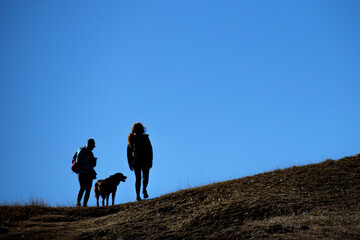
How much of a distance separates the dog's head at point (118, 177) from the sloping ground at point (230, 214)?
322 cm

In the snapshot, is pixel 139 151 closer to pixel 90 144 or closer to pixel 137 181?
pixel 137 181

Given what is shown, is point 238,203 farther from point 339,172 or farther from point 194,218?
point 339,172

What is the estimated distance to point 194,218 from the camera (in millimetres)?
10695

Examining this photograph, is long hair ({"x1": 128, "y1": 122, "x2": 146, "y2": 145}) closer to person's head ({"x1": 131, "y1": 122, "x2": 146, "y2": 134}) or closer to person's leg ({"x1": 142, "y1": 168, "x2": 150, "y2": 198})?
person's head ({"x1": 131, "y1": 122, "x2": 146, "y2": 134})

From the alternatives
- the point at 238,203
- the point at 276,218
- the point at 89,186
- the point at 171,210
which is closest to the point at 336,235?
the point at 276,218

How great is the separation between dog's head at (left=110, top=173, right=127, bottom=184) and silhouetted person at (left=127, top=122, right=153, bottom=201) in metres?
2.60

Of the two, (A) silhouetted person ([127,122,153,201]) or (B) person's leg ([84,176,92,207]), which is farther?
(B) person's leg ([84,176,92,207])

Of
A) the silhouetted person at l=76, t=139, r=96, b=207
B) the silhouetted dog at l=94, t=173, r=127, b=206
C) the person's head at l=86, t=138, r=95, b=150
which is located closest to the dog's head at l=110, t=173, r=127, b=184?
the silhouetted dog at l=94, t=173, r=127, b=206

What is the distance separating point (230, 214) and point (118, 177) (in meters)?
7.34

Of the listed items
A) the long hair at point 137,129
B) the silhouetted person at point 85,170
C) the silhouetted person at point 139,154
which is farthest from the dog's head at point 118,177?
the long hair at point 137,129

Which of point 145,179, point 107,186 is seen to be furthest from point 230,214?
point 107,186

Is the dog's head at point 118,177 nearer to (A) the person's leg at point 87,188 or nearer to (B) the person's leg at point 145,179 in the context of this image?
(A) the person's leg at point 87,188

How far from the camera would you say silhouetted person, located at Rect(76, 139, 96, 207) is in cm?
1498

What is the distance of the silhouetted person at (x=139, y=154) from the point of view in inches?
551
